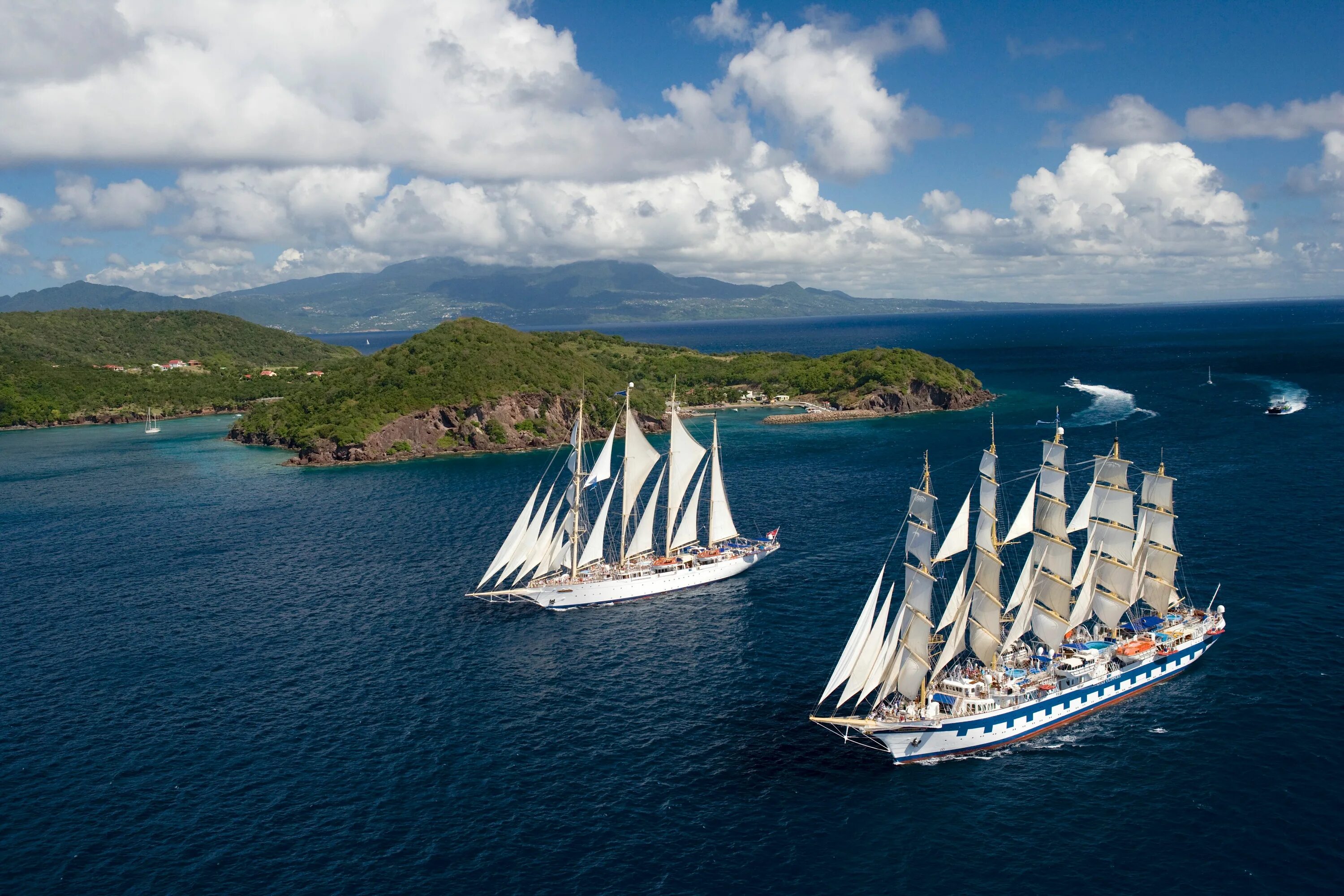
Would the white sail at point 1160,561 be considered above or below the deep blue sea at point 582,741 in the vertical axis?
above

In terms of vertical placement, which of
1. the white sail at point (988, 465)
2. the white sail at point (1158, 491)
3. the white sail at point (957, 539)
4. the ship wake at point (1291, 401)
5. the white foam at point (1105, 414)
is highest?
the white sail at point (988, 465)

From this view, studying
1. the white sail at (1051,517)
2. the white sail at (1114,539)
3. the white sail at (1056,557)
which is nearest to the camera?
the white sail at (1056,557)

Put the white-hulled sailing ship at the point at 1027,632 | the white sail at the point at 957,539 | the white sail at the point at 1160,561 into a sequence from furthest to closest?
the white sail at the point at 1160,561 → the white sail at the point at 957,539 → the white-hulled sailing ship at the point at 1027,632

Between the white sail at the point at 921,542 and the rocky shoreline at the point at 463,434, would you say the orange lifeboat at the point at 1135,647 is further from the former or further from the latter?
the rocky shoreline at the point at 463,434

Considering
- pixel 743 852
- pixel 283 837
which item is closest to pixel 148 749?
pixel 283 837

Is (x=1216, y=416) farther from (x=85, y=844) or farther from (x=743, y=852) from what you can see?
(x=85, y=844)

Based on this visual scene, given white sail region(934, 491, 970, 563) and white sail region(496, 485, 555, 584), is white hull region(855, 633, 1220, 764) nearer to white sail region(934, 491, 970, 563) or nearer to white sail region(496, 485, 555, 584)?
white sail region(934, 491, 970, 563)

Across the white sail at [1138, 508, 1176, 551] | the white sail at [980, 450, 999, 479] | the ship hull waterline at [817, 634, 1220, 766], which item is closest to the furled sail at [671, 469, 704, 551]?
the white sail at [980, 450, 999, 479]

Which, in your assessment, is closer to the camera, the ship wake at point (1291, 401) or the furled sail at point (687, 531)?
the furled sail at point (687, 531)

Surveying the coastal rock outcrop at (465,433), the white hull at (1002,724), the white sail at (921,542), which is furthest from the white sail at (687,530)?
the coastal rock outcrop at (465,433)
